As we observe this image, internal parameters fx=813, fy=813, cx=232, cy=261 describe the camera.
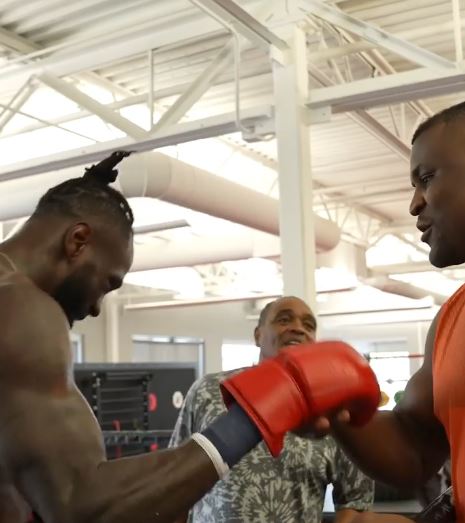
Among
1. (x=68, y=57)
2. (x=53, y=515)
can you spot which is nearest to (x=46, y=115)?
(x=68, y=57)

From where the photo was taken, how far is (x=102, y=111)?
417cm

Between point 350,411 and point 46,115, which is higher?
point 46,115

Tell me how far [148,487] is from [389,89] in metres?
2.80

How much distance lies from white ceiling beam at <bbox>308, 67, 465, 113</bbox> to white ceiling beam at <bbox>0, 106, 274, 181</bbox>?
30 centimetres

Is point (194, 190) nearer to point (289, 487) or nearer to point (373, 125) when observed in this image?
point (373, 125)

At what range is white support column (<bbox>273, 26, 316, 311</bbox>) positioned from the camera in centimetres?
368

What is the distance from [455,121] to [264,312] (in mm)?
1330

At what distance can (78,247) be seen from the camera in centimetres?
148

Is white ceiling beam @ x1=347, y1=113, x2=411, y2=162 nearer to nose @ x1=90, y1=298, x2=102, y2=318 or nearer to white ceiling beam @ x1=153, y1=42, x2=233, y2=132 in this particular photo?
white ceiling beam @ x1=153, y1=42, x2=233, y2=132

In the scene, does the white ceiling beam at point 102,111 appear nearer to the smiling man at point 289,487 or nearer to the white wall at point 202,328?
the smiling man at point 289,487

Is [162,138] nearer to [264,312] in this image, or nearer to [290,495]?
[264,312]

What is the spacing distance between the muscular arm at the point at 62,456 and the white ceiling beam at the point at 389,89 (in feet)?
8.84

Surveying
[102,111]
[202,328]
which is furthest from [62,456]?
[202,328]

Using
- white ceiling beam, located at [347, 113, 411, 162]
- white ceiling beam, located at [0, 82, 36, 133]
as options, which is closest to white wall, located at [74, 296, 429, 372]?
white ceiling beam, located at [347, 113, 411, 162]
